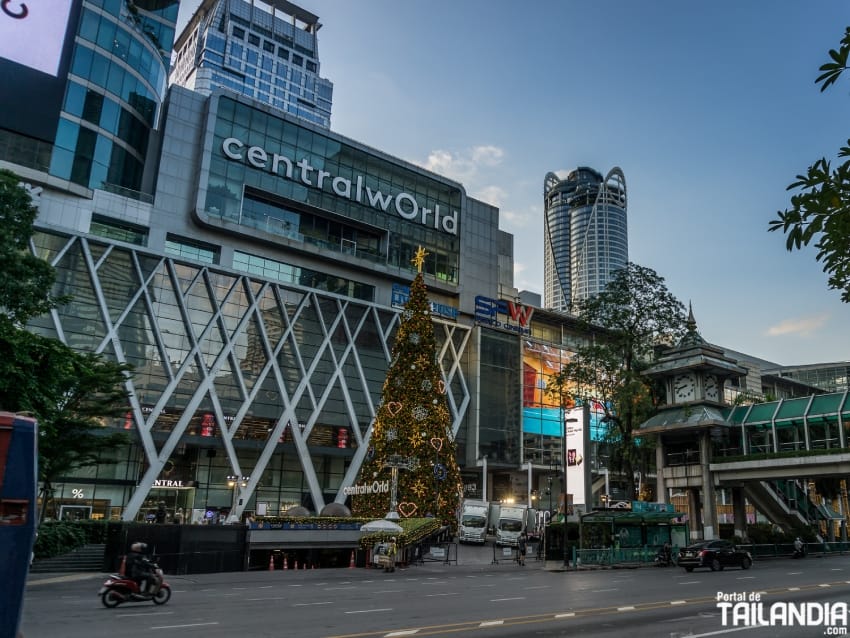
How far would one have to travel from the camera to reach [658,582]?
88.0 feet

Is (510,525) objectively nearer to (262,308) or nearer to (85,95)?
(262,308)

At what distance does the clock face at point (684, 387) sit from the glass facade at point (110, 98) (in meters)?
46.9

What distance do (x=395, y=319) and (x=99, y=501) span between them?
3011 cm

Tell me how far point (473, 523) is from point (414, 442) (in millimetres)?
17246

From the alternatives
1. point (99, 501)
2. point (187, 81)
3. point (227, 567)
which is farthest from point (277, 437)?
point (187, 81)

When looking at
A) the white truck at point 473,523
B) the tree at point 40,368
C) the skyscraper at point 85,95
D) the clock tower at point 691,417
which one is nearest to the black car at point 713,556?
the clock tower at point 691,417

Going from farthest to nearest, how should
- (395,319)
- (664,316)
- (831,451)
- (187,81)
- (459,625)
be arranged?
1. (187,81)
2. (395,319)
3. (664,316)
4. (831,451)
5. (459,625)

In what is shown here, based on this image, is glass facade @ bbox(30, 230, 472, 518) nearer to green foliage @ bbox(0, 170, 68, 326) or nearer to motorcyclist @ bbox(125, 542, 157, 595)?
green foliage @ bbox(0, 170, 68, 326)

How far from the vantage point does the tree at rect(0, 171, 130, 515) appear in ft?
81.0

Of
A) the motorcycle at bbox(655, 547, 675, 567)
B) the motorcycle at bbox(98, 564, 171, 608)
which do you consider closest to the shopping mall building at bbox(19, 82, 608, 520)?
the motorcycle at bbox(655, 547, 675, 567)

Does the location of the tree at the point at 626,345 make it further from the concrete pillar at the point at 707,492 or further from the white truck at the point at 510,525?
the white truck at the point at 510,525

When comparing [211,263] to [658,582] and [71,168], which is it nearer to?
[71,168]

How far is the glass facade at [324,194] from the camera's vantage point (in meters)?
60.3

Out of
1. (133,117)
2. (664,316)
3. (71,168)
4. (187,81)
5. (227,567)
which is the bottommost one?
(227,567)
